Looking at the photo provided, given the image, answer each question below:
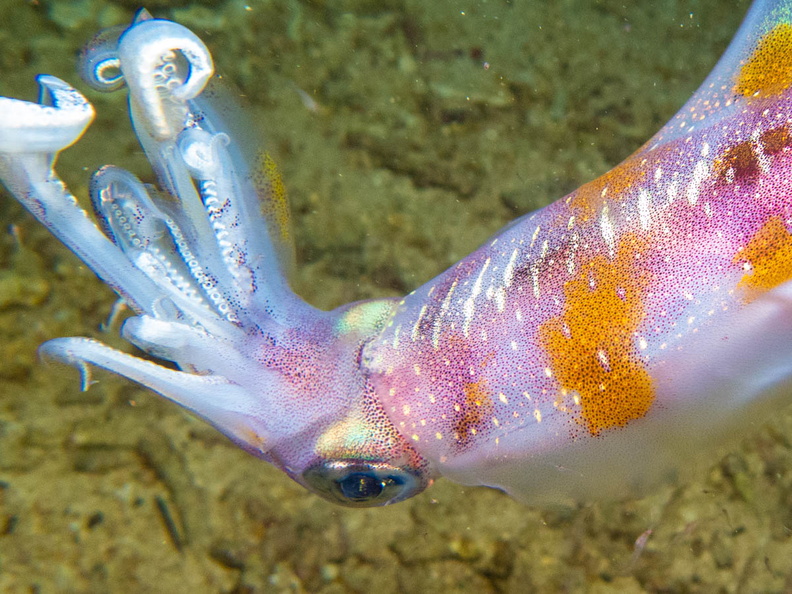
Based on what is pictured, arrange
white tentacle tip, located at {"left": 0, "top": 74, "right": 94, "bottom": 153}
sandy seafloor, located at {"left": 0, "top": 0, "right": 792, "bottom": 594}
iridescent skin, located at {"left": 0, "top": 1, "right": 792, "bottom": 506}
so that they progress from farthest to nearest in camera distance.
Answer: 1. sandy seafloor, located at {"left": 0, "top": 0, "right": 792, "bottom": 594}
2. iridescent skin, located at {"left": 0, "top": 1, "right": 792, "bottom": 506}
3. white tentacle tip, located at {"left": 0, "top": 74, "right": 94, "bottom": 153}

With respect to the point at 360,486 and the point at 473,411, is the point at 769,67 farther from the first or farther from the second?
the point at 360,486

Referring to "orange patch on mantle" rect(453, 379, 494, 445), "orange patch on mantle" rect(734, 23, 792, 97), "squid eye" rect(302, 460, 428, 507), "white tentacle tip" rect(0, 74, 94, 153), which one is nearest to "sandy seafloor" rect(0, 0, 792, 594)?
"squid eye" rect(302, 460, 428, 507)

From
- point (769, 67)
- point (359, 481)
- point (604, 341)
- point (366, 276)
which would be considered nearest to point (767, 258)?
point (604, 341)

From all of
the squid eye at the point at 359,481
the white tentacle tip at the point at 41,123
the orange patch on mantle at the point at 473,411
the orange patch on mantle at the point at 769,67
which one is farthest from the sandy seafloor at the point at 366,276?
the orange patch on mantle at the point at 769,67

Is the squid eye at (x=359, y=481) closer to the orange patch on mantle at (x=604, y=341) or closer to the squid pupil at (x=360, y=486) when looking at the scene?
the squid pupil at (x=360, y=486)

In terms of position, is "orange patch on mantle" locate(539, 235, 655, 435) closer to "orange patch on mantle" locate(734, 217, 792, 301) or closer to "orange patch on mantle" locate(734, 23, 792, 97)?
"orange patch on mantle" locate(734, 217, 792, 301)

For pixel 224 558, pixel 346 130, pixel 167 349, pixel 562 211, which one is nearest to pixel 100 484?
pixel 224 558
